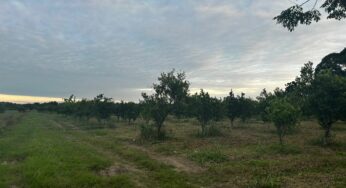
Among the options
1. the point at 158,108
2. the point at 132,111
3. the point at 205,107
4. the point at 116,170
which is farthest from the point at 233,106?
the point at 116,170


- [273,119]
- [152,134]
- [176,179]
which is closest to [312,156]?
[273,119]

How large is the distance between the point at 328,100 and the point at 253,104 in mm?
24482

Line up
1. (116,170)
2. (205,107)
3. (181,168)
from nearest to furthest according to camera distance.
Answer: (116,170) < (181,168) < (205,107)

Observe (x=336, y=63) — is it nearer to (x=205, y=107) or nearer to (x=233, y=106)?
(x=233, y=106)

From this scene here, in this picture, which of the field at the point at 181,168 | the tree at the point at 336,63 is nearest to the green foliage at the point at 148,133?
the field at the point at 181,168

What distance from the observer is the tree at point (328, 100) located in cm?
2906

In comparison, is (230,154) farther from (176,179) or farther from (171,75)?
(171,75)

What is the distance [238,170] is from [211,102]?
22.3 m

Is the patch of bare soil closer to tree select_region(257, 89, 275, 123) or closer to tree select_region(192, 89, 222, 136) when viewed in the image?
tree select_region(192, 89, 222, 136)

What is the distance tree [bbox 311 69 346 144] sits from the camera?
2906 centimetres

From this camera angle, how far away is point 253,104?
53875 millimetres

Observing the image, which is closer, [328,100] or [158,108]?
[328,100]

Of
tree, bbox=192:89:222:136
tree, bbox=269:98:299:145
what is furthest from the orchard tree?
tree, bbox=269:98:299:145

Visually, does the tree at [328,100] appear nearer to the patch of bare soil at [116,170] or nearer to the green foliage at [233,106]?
the patch of bare soil at [116,170]
